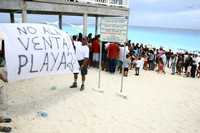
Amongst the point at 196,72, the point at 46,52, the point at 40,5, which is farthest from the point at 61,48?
the point at 196,72

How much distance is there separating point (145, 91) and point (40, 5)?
6918 millimetres

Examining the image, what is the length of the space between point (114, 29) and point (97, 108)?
9.29ft

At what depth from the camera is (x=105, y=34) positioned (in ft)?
34.4

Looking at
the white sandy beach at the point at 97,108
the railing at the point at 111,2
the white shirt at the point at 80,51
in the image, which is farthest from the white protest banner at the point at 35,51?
the railing at the point at 111,2

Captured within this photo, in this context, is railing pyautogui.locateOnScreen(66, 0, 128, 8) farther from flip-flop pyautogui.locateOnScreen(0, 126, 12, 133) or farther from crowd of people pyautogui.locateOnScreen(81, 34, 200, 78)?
flip-flop pyautogui.locateOnScreen(0, 126, 12, 133)

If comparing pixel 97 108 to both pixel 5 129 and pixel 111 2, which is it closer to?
pixel 5 129

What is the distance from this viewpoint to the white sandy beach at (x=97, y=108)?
755cm

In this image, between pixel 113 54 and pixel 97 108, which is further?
pixel 113 54

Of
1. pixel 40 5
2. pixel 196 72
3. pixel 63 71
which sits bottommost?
pixel 196 72

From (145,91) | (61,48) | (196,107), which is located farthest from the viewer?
(145,91)

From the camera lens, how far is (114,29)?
1030 centimetres

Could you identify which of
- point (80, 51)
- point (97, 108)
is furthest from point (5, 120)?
point (80, 51)

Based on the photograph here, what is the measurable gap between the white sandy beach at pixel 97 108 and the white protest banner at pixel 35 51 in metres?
1.18

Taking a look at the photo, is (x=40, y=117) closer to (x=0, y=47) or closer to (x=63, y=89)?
(x=0, y=47)
